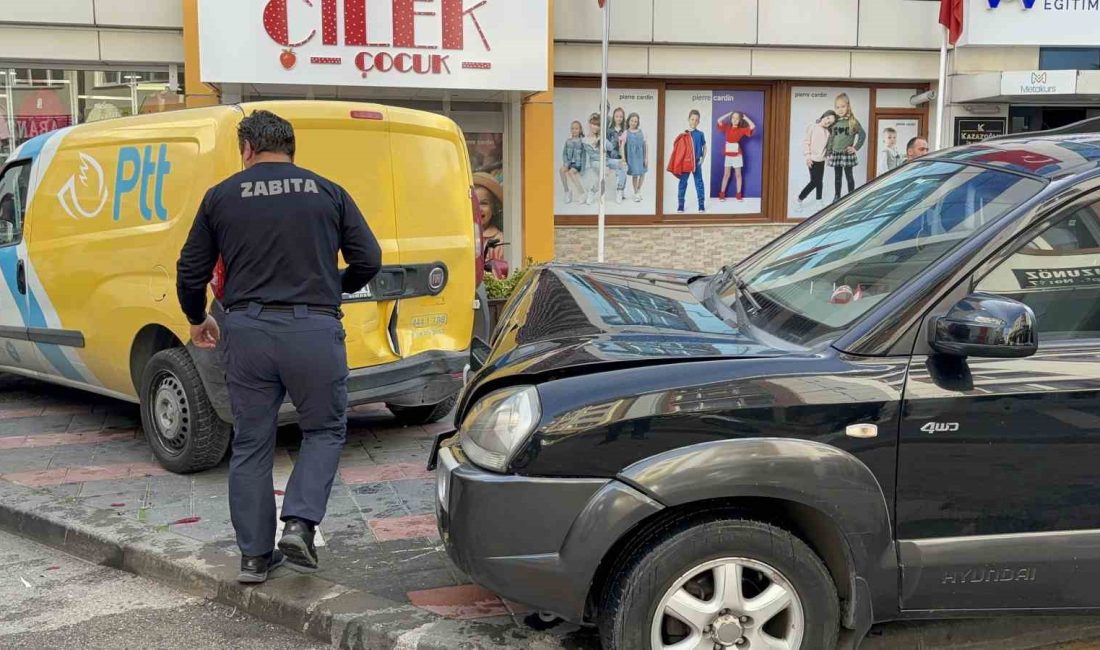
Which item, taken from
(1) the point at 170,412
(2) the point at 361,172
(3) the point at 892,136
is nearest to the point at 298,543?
(1) the point at 170,412

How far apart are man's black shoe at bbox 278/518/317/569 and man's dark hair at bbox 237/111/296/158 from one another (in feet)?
4.70

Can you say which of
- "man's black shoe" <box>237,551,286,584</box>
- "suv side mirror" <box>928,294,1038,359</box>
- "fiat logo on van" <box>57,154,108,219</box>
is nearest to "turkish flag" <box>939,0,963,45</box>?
"fiat logo on van" <box>57,154,108,219</box>

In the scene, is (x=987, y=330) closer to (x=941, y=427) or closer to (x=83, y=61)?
(x=941, y=427)

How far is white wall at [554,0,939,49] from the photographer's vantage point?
40.2ft

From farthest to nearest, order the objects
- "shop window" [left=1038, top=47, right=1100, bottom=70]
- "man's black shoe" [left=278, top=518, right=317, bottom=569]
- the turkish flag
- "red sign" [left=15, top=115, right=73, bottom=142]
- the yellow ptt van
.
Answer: "shop window" [left=1038, top=47, right=1100, bottom=70]
the turkish flag
"red sign" [left=15, top=115, right=73, bottom=142]
the yellow ptt van
"man's black shoe" [left=278, top=518, right=317, bottom=569]

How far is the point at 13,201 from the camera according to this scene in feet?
21.9

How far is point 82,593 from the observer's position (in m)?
4.18

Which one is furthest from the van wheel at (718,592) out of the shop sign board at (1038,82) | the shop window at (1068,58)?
the shop window at (1068,58)

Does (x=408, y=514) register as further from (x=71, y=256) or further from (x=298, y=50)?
(x=298, y=50)

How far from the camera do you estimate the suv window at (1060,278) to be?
310 centimetres

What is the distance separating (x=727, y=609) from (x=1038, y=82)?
11.6 meters

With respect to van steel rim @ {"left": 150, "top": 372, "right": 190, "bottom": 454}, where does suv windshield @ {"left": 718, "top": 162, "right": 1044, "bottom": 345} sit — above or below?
above

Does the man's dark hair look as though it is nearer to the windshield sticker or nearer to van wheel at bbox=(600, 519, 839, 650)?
van wheel at bbox=(600, 519, 839, 650)

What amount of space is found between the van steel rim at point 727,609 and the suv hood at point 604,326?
2.13 feet
